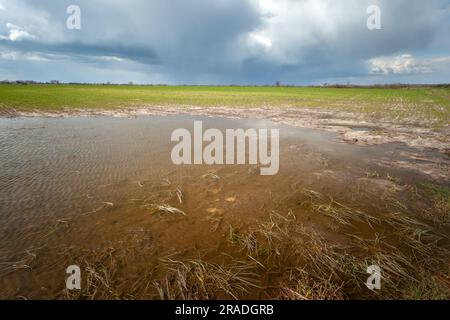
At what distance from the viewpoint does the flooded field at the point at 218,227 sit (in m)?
3.70

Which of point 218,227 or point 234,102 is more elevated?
point 234,102

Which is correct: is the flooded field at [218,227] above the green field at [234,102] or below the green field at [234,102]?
below

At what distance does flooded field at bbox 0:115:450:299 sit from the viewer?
12.1 ft

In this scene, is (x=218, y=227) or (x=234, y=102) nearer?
(x=218, y=227)

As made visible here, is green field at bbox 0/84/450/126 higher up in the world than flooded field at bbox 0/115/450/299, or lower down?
higher up

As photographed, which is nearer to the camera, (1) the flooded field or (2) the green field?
(1) the flooded field

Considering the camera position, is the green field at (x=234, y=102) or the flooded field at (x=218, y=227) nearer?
the flooded field at (x=218, y=227)

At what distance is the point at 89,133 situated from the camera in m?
13.8

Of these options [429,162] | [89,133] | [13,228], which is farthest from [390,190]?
[89,133]

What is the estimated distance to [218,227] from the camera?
522 centimetres

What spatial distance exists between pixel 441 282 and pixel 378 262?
85 centimetres
